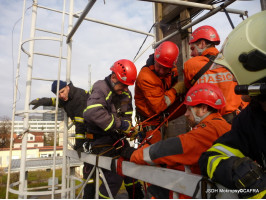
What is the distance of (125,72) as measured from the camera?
3.52 metres

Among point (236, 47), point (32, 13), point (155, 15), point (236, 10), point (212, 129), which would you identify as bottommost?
point (212, 129)

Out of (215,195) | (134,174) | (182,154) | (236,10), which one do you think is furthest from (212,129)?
(236,10)

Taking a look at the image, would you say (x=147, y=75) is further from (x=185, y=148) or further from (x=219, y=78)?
(x=185, y=148)

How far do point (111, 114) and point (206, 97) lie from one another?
1.56 m

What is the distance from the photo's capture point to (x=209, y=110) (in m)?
2.36

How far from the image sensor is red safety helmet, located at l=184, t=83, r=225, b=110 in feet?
7.58

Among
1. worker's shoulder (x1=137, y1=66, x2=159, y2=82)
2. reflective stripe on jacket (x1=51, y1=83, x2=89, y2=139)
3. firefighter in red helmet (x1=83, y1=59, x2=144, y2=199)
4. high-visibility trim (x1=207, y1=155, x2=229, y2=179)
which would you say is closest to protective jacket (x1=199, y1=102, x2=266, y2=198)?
high-visibility trim (x1=207, y1=155, x2=229, y2=179)

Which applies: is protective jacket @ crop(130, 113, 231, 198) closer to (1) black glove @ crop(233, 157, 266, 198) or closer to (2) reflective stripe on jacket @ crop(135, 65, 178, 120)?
(1) black glove @ crop(233, 157, 266, 198)

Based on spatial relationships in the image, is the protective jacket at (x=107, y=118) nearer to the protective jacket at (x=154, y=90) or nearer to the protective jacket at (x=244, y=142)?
the protective jacket at (x=154, y=90)

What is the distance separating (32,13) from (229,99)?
425 centimetres

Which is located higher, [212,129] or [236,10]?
[236,10]

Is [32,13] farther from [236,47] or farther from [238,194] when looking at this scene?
[238,194]

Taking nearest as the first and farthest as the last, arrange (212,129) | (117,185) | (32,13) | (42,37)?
(212,129) < (117,185) < (42,37) < (32,13)

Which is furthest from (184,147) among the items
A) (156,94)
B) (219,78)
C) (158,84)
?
(158,84)
